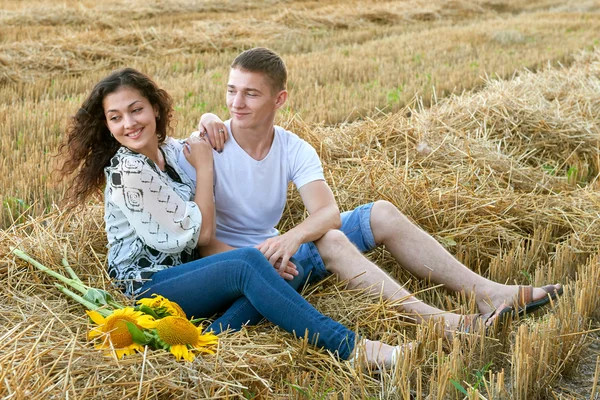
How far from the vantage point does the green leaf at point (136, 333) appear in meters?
2.55

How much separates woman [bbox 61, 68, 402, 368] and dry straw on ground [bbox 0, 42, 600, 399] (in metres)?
0.12

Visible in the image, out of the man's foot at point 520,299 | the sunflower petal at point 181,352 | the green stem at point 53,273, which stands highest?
the green stem at point 53,273

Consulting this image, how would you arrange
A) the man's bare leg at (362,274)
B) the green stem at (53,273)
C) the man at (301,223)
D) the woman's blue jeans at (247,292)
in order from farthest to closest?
the man at (301,223)
the man's bare leg at (362,274)
the green stem at (53,273)
the woman's blue jeans at (247,292)

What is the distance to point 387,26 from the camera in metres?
14.4

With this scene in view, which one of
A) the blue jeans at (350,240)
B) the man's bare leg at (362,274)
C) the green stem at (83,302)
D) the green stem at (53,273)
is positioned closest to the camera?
the green stem at (83,302)

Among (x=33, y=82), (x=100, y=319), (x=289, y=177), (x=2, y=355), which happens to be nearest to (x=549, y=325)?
(x=289, y=177)

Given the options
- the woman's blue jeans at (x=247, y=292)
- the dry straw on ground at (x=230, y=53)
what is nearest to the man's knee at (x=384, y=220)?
the woman's blue jeans at (x=247, y=292)

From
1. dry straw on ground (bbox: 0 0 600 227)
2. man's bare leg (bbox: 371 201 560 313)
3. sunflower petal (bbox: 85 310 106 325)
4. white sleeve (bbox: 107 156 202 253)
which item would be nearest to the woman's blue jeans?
white sleeve (bbox: 107 156 202 253)

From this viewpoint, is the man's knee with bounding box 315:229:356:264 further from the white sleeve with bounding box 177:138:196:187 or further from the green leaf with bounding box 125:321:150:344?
the green leaf with bounding box 125:321:150:344

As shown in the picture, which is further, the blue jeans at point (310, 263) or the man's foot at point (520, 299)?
the man's foot at point (520, 299)

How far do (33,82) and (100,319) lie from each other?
20.9 ft

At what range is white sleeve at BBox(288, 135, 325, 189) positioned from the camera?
137 inches

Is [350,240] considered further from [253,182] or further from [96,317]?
[96,317]

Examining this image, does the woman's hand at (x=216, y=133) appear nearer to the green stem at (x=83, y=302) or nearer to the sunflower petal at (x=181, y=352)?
the green stem at (x=83, y=302)
